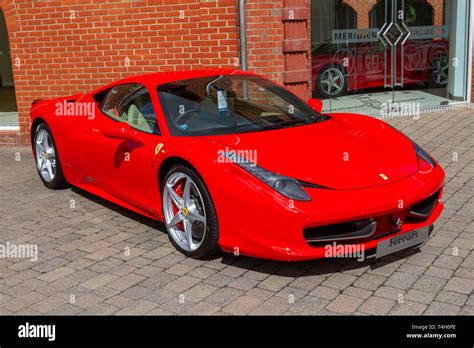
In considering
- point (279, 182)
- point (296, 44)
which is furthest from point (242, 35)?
point (279, 182)

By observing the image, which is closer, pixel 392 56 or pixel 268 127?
pixel 268 127

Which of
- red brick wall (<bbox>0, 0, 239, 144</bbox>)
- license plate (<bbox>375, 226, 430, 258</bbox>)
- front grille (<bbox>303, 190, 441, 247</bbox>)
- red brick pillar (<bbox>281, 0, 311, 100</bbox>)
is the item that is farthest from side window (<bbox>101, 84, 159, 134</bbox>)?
red brick pillar (<bbox>281, 0, 311, 100</bbox>)

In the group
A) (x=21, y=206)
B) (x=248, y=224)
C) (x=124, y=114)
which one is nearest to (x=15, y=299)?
(x=248, y=224)

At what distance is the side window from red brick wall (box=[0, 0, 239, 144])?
3.37 m

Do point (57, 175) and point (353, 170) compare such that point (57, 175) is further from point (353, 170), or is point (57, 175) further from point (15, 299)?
point (353, 170)

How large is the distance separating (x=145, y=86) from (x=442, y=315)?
3310mm

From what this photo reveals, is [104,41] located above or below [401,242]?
above

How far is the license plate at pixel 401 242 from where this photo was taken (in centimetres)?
413

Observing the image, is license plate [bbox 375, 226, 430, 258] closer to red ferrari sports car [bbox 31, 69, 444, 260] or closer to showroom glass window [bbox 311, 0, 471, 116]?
red ferrari sports car [bbox 31, 69, 444, 260]

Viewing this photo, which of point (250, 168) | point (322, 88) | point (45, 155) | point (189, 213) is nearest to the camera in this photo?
point (250, 168)

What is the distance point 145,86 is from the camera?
554cm

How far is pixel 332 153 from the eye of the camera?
449 cm

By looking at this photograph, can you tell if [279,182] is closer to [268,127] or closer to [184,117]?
[268,127]

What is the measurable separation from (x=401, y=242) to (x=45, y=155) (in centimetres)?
454
